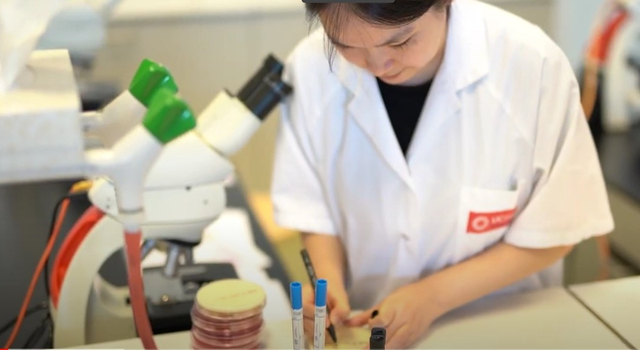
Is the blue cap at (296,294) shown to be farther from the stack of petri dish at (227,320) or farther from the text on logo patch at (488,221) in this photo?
the text on logo patch at (488,221)

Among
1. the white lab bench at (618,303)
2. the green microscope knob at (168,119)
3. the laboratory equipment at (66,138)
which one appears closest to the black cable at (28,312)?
the laboratory equipment at (66,138)

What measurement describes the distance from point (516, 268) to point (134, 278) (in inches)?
21.5

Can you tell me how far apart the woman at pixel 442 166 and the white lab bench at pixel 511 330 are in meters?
0.03

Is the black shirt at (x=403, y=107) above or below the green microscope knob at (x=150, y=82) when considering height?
below

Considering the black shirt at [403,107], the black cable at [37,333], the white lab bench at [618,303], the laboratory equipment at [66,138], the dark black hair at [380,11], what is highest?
the dark black hair at [380,11]

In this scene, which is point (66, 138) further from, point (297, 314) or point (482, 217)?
point (482, 217)

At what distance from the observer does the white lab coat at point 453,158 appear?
1090 mm

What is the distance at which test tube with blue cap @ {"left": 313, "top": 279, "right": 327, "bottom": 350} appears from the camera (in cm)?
88

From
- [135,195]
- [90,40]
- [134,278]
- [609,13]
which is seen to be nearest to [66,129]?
[135,195]

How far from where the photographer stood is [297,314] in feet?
2.91

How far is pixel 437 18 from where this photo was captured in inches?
39.1

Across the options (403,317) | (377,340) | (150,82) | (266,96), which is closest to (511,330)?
(403,317)

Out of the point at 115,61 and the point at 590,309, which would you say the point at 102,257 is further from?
the point at 115,61

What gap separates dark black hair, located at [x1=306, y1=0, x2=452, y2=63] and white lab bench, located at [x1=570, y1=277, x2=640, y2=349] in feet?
1.61
